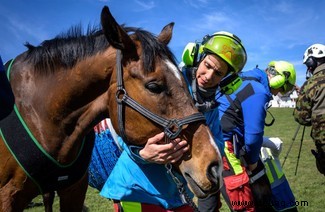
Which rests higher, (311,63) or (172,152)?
(311,63)

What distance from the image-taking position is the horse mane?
219 centimetres

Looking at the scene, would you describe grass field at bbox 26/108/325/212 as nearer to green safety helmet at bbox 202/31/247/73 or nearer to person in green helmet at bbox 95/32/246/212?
person in green helmet at bbox 95/32/246/212

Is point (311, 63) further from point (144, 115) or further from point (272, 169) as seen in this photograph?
point (144, 115)

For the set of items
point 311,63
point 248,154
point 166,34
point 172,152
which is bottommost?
point 248,154

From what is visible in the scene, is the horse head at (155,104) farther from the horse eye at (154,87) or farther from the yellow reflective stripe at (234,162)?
the yellow reflective stripe at (234,162)

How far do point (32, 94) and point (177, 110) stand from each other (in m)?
1.28

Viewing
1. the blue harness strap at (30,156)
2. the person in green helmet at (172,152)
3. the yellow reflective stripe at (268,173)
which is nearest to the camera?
the person in green helmet at (172,152)

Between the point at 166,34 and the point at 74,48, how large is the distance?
2.52 ft

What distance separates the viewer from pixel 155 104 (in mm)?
2010

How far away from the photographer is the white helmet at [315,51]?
5.44 m

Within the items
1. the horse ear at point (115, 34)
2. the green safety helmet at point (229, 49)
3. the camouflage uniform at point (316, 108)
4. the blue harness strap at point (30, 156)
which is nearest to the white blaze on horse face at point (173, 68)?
the horse ear at point (115, 34)

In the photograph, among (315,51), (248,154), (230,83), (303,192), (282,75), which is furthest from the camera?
(303,192)

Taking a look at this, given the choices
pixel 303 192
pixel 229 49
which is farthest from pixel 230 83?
pixel 303 192

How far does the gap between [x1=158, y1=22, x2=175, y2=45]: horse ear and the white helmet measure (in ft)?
12.6
